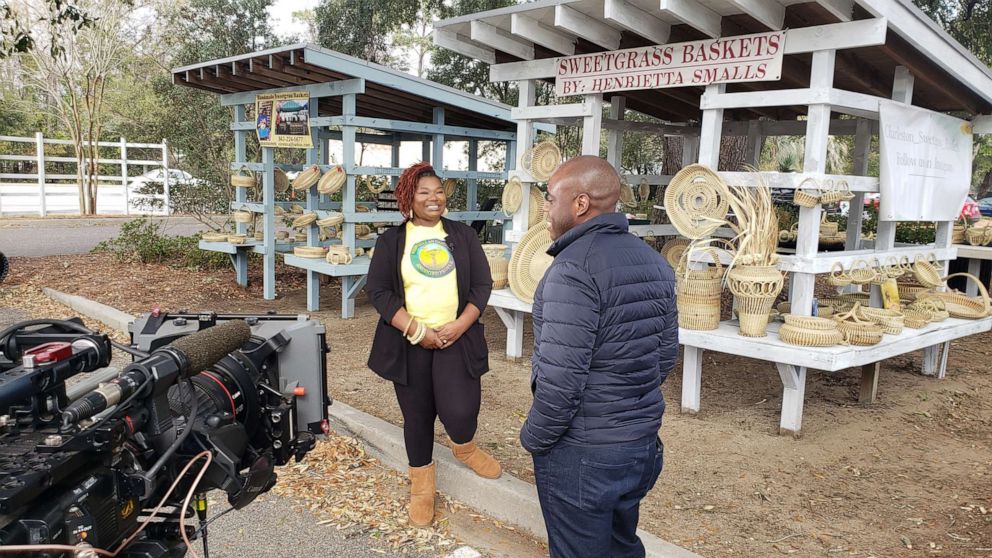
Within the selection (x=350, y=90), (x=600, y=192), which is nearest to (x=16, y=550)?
(x=600, y=192)

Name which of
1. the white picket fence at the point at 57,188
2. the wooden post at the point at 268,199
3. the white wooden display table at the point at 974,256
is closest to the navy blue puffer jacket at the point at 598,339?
the wooden post at the point at 268,199

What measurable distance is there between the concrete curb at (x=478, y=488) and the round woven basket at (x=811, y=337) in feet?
5.98

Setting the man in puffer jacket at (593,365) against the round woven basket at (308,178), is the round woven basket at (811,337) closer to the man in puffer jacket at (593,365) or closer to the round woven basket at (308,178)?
the man in puffer jacket at (593,365)

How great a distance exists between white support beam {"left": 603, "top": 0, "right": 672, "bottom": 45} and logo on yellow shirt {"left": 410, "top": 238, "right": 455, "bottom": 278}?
2204 mm

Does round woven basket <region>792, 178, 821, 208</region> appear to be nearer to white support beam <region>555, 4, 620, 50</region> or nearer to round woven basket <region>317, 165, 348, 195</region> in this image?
white support beam <region>555, 4, 620, 50</region>

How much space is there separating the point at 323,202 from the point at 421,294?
21.2 ft

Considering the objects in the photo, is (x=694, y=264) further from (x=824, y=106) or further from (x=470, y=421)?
(x=470, y=421)

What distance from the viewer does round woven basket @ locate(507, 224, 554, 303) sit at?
18.7 ft

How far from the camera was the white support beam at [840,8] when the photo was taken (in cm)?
429

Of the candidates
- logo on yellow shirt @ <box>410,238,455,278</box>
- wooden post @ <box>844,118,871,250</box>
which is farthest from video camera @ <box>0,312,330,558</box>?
wooden post @ <box>844,118,871,250</box>

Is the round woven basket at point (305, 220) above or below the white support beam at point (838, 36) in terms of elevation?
below

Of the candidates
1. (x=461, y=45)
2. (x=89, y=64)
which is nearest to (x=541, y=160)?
(x=461, y=45)

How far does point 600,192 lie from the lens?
2322 mm

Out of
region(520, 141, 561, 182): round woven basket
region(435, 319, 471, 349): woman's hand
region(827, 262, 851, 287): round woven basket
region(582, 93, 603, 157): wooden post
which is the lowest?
region(435, 319, 471, 349): woman's hand
